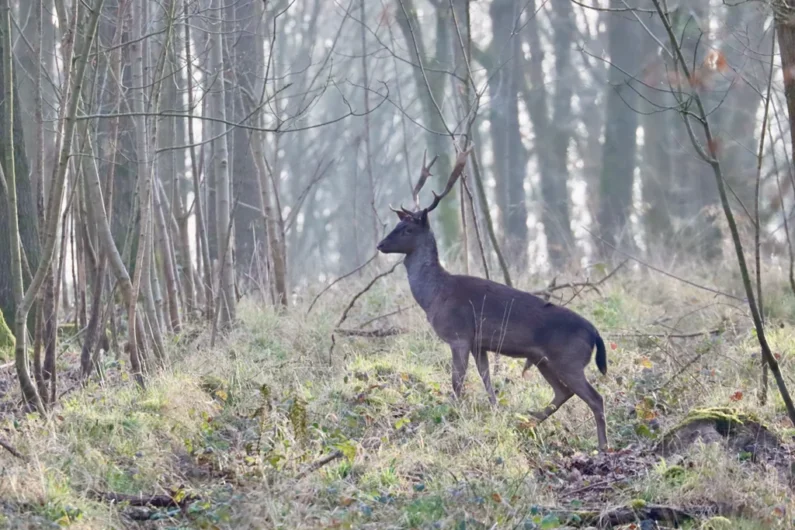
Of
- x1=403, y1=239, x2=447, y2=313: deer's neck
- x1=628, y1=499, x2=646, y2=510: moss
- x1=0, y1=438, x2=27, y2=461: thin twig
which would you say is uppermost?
x1=403, y1=239, x2=447, y2=313: deer's neck

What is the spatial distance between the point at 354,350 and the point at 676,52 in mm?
4760

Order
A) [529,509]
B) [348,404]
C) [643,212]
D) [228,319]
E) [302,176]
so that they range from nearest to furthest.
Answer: [529,509]
[348,404]
[228,319]
[643,212]
[302,176]

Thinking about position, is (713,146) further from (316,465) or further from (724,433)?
(316,465)

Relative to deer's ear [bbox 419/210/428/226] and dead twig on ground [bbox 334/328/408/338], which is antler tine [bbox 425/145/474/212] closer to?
deer's ear [bbox 419/210/428/226]

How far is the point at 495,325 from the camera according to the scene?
792 cm

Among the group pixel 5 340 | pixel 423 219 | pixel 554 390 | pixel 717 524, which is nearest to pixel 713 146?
pixel 717 524

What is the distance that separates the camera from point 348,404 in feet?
25.1

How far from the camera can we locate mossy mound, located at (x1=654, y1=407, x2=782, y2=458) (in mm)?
6250

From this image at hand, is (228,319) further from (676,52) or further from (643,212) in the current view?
(643,212)

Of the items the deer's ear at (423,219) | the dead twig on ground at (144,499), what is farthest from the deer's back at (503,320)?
the dead twig on ground at (144,499)

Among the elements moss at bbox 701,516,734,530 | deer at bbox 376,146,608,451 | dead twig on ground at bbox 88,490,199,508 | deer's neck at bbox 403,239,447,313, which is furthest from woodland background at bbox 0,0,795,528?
deer's neck at bbox 403,239,447,313

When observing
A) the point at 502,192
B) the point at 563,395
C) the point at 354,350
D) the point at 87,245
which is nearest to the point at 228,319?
the point at 354,350

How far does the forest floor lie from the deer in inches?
11.7

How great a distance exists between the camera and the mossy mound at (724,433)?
246 inches
